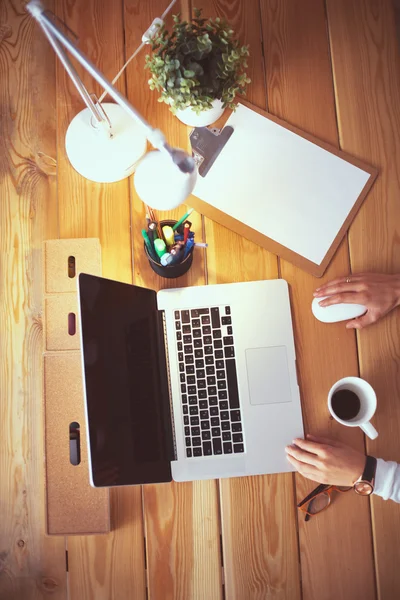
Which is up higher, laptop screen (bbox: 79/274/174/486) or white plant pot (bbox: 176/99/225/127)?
white plant pot (bbox: 176/99/225/127)

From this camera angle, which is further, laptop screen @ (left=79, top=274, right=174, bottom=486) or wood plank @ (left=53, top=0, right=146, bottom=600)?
wood plank @ (left=53, top=0, right=146, bottom=600)

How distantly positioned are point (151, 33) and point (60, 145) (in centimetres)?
34

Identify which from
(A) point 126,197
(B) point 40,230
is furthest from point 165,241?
(B) point 40,230

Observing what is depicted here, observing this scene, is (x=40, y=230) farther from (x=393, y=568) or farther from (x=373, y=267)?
(x=393, y=568)

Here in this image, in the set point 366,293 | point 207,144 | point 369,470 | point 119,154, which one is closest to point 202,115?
point 207,144

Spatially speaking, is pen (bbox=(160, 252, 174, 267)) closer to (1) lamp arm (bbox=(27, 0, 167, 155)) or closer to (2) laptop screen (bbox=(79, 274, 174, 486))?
(2) laptop screen (bbox=(79, 274, 174, 486))

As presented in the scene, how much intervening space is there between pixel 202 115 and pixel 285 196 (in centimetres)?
26

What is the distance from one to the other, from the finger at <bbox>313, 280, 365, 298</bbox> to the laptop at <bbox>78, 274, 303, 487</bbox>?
76 millimetres

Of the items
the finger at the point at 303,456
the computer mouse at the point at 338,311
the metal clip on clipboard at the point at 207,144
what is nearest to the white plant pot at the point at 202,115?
the metal clip on clipboard at the point at 207,144

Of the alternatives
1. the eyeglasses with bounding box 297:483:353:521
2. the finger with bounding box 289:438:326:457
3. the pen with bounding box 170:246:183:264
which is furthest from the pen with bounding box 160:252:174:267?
the eyeglasses with bounding box 297:483:353:521

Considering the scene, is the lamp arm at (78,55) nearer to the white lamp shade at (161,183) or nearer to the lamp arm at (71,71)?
the lamp arm at (71,71)

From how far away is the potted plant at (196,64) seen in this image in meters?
0.93

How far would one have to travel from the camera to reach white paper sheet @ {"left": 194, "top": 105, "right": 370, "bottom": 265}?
1123 millimetres

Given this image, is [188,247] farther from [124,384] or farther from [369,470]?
[369,470]
